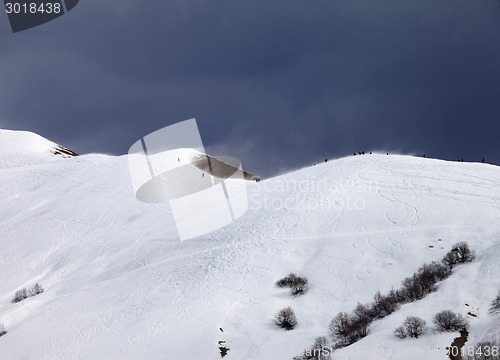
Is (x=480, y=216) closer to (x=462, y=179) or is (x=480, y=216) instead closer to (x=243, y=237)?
(x=462, y=179)

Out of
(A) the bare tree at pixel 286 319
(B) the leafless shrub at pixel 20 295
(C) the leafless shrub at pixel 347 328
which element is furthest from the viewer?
(B) the leafless shrub at pixel 20 295

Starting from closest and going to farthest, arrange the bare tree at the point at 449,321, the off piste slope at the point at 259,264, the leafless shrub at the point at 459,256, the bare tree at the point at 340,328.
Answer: the bare tree at the point at 449,321, the bare tree at the point at 340,328, the off piste slope at the point at 259,264, the leafless shrub at the point at 459,256

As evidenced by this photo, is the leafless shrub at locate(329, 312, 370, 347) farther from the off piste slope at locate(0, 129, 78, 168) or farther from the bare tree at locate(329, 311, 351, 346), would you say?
the off piste slope at locate(0, 129, 78, 168)

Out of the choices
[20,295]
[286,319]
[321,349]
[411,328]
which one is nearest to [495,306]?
[411,328]

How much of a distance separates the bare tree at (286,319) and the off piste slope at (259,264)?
0.31 meters

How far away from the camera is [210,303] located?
2234 cm

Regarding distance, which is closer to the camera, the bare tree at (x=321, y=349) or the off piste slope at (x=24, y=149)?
the bare tree at (x=321, y=349)

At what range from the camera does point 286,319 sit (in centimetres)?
1966

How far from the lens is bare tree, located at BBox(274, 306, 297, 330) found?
1953 centimetres

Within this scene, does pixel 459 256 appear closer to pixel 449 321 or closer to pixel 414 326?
pixel 449 321

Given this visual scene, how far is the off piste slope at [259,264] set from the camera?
62.3ft

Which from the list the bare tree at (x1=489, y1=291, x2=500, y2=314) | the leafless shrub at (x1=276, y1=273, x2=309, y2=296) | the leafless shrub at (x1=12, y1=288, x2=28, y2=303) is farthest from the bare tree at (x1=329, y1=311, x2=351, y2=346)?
the leafless shrub at (x1=12, y1=288, x2=28, y2=303)

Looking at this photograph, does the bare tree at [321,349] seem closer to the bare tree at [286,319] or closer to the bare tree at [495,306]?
the bare tree at [286,319]

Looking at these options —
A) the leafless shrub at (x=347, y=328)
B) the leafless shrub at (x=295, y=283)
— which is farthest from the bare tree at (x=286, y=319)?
the leafless shrub at (x=295, y=283)
